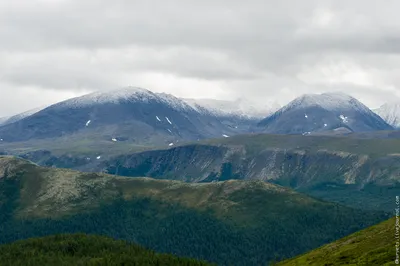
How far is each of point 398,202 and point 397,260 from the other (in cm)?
1991

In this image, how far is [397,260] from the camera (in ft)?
620

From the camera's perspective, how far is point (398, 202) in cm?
18612

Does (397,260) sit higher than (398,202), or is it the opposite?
(398,202)
